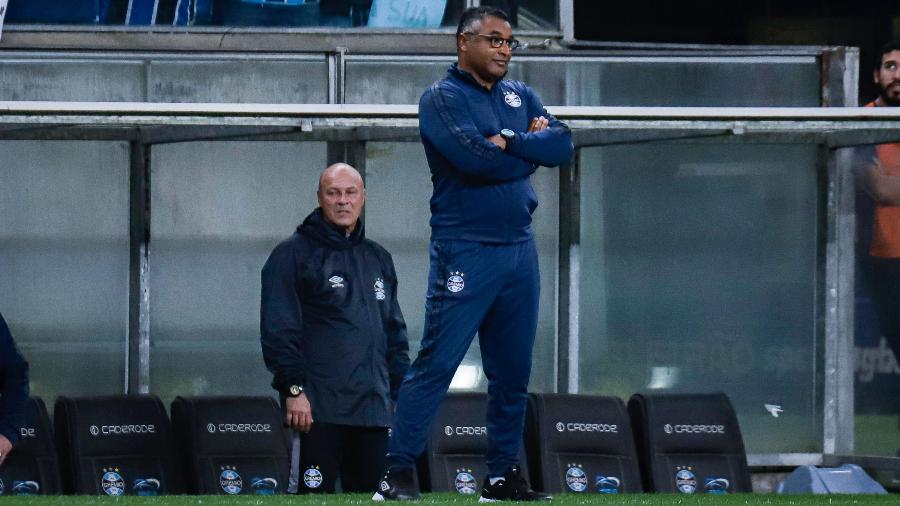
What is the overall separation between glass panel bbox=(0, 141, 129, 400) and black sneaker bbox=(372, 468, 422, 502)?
3.95 meters

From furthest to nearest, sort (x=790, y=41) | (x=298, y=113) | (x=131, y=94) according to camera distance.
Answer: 1. (x=790, y=41)
2. (x=131, y=94)
3. (x=298, y=113)

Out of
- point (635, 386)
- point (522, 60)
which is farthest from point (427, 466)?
point (522, 60)

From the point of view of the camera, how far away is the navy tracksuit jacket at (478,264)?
22.4ft

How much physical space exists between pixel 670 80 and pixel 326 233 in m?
3.01

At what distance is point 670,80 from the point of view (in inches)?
422

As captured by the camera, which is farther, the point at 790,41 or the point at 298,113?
the point at 790,41

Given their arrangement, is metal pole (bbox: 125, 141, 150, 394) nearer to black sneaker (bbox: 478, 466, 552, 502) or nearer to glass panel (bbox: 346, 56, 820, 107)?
glass panel (bbox: 346, 56, 820, 107)

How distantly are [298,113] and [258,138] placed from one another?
1.68m

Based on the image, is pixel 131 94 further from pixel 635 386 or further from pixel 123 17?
pixel 635 386

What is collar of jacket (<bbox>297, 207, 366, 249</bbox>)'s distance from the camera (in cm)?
842

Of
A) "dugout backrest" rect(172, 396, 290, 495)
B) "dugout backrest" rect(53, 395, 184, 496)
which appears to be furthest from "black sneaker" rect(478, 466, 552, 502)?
"dugout backrest" rect(53, 395, 184, 496)

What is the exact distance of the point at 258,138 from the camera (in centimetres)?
1066

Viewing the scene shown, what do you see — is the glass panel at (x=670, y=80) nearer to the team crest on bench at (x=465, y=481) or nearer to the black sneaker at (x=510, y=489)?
the team crest on bench at (x=465, y=481)

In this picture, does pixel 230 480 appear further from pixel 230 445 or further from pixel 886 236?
pixel 886 236
